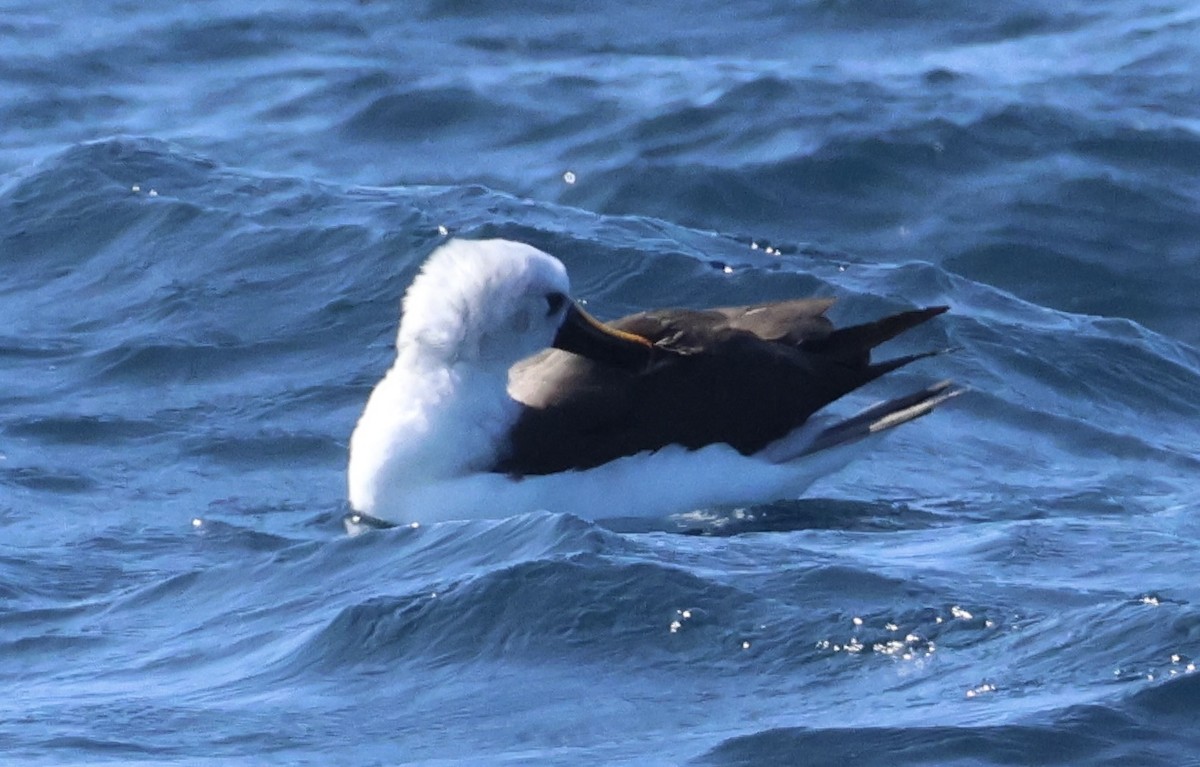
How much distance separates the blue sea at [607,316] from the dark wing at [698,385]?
38 cm

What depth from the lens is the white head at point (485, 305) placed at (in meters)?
9.09

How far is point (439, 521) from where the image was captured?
8.75 m

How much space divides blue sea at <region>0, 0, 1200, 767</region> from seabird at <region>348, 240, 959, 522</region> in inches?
9.8

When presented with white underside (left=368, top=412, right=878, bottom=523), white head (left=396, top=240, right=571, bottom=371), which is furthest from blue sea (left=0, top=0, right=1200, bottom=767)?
white head (left=396, top=240, right=571, bottom=371)

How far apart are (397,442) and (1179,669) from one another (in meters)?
3.85

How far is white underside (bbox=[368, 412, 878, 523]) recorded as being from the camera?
8.77 metres

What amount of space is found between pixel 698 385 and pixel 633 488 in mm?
574

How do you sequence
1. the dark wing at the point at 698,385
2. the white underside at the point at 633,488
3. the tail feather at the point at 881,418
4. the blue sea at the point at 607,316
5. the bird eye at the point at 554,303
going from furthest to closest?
the tail feather at the point at 881,418, the bird eye at the point at 554,303, the dark wing at the point at 698,385, the white underside at the point at 633,488, the blue sea at the point at 607,316

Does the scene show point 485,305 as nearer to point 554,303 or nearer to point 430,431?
point 554,303

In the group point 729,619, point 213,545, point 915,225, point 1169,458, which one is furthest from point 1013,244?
point 729,619

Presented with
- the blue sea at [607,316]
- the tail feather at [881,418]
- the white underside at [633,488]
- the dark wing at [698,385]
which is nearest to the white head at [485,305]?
the dark wing at [698,385]

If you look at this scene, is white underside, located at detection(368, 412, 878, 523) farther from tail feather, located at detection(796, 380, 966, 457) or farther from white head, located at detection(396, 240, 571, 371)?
white head, located at detection(396, 240, 571, 371)

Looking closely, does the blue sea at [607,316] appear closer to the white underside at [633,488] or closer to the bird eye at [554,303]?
the white underside at [633,488]

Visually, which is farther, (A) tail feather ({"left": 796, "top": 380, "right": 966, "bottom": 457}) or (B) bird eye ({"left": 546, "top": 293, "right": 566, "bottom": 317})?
(A) tail feather ({"left": 796, "top": 380, "right": 966, "bottom": 457})
